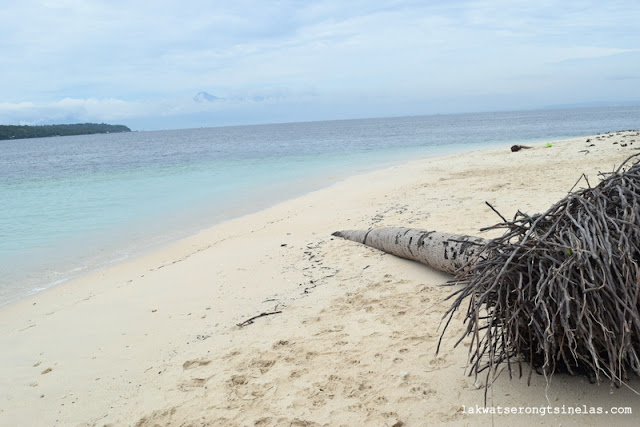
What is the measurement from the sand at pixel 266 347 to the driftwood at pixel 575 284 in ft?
0.86

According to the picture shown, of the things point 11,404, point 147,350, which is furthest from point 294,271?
point 11,404

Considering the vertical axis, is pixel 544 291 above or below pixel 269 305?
above

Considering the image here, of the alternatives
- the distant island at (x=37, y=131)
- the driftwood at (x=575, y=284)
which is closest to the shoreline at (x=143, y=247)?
the driftwood at (x=575, y=284)

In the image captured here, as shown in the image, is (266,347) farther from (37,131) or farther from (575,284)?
(37,131)

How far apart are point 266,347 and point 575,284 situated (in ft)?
8.22

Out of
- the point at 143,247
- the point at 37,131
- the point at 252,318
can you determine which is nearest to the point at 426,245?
the point at 252,318

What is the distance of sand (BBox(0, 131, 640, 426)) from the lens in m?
2.89

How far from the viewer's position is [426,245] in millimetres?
5258

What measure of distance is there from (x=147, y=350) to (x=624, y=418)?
3.79 metres

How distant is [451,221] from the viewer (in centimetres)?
732

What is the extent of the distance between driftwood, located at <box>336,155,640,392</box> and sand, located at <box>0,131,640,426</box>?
0.26 metres

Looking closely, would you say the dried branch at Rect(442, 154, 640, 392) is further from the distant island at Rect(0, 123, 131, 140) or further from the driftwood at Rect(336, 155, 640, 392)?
the distant island at Rect(0, 123, 131, 140)

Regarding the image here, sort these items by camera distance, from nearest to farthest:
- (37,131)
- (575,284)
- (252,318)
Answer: (575,284) → (252,318) → (37,131)

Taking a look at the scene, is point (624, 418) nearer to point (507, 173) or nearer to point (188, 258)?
point (188, 258)
